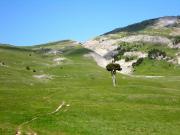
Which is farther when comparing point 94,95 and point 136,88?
point 136,88

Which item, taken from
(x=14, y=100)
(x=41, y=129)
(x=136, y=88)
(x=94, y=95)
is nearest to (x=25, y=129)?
(x=41, y=129)

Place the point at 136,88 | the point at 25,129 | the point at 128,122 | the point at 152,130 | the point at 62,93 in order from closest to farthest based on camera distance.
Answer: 1. the point at 25,129
2. the point at 152,130
3. the point at 128,122
4. the point at 62,93
5. the point at 136,88

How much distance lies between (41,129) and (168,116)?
29.0 meters

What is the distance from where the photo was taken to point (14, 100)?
291 feet

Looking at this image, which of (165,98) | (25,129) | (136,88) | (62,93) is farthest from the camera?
(136,88)

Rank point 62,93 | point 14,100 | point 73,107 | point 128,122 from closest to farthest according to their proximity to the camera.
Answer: point 128,122
point 73,107
point 14,100
point 62,93

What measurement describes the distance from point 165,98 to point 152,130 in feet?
123

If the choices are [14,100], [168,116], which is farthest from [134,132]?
[14,100]

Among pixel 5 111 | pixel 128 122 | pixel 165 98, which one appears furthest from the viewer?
pixel 165 98

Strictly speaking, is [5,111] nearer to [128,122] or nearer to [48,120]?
A: [48,120]

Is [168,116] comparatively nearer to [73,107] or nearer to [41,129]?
[73,107]

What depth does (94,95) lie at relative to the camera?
333ft

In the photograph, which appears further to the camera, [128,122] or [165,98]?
[165,98]

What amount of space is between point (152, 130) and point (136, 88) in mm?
58882
